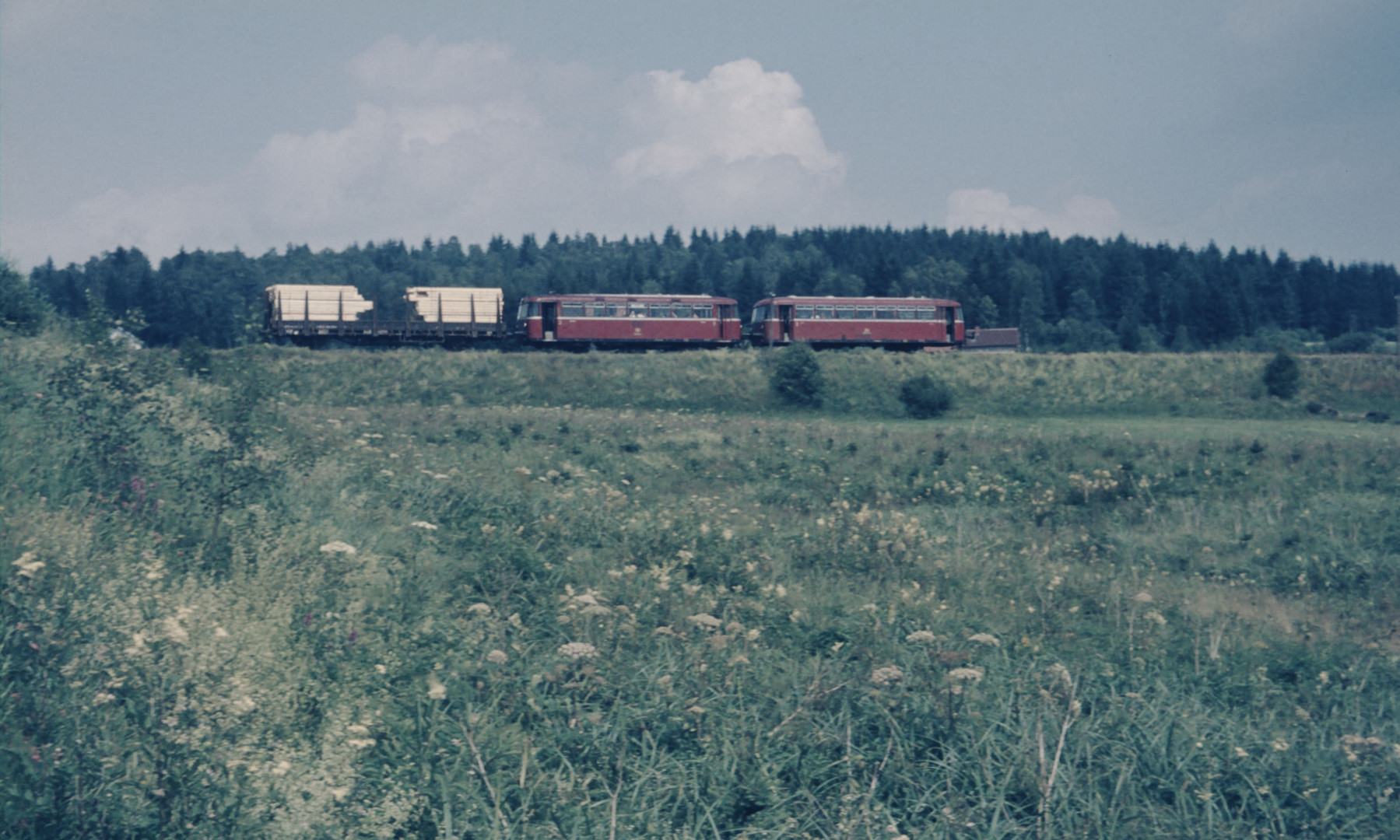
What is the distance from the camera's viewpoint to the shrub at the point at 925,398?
34906mm

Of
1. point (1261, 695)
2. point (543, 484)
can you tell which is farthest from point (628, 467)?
point (1261, 695)

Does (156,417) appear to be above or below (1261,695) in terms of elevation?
above

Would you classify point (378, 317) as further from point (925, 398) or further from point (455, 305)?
point (925, 398)

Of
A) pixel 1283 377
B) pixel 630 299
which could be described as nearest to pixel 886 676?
pixel 630 299

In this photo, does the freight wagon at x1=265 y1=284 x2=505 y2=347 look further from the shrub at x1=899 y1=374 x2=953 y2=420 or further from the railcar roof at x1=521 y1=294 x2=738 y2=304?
the shrub at x1=899 y1=374 x2=953 y2=420

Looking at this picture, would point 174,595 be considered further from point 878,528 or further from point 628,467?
point 628,467

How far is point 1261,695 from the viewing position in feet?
24.7

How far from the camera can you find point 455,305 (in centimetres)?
4503

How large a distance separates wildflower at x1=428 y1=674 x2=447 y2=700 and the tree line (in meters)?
73.4

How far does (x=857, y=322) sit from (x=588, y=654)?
136 feet

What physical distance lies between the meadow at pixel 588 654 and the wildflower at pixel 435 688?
0.10m

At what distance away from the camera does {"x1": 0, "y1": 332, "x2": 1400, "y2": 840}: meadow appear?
14.6 ft

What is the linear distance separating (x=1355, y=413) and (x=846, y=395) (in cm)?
2067

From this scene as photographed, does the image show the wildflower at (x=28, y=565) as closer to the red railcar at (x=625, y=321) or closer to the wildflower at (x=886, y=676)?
the wildflower at (x=886, y=676)
